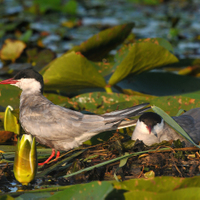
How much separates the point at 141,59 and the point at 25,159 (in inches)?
87.8

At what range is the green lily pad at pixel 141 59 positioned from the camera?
4457 mm

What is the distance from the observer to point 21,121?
3875 mm

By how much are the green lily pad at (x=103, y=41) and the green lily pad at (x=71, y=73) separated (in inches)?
36.6

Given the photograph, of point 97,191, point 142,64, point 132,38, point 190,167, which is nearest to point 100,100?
point 142,64

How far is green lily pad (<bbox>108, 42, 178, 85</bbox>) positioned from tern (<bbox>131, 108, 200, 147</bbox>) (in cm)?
86

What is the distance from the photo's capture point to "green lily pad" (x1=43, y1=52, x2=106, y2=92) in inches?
176

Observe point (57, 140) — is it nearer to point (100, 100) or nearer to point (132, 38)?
point (100, 100)

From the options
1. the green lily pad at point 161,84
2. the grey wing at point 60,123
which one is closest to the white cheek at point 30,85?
the grey wing at point 60,123

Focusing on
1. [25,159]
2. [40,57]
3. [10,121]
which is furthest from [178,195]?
[40,57]

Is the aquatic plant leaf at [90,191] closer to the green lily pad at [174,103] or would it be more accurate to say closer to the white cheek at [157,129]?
the white cheek at [157,129]

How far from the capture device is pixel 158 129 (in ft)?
12.9

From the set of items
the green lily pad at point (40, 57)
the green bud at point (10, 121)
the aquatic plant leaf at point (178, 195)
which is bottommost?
the green lily pad at point (40, 57)

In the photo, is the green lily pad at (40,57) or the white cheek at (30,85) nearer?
the white cheek at (30,85)

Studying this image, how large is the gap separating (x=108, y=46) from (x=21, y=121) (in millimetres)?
2436
